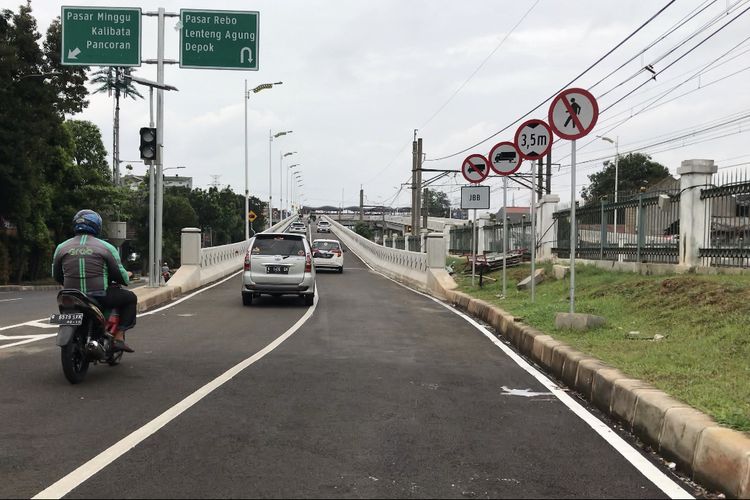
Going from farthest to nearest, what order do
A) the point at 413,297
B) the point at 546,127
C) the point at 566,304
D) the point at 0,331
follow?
the point at 413,297, the point at 546,127, the point at 566,304, the point at 0,331

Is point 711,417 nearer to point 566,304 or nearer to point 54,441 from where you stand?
point 54,441

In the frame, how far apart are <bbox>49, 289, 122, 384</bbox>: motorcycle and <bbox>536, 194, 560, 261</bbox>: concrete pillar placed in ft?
51.2

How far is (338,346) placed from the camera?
9469mm

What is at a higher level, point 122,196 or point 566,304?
point 122,196

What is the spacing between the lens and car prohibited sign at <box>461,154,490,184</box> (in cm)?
1641

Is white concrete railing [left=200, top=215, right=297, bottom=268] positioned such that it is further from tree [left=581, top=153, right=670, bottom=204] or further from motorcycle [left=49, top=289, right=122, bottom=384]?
tree [left=581, top=153, right=670, bottom=204]

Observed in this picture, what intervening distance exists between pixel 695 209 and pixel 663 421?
29.3 feet

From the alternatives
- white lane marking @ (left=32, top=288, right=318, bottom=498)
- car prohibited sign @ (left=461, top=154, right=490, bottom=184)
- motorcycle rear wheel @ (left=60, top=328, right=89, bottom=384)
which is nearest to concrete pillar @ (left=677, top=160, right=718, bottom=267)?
car prohibited sign @ (left=461, top=154, right=490, bottom=184)

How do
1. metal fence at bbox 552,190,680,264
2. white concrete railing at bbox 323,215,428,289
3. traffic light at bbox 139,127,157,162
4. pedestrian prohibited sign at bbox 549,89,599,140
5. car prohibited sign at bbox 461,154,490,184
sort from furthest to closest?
1. white concrete railing at bbox 323,215,428,289
2. car prohibited sign at bbox 461,154,490,184
3. traffic light at bbox 139,127,157,162
4. metal fence at bbox 552,190,680,264
5. pedestrian prohibited sign at bbox 549,89,599,140

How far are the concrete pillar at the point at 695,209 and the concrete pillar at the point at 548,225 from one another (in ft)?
25.3

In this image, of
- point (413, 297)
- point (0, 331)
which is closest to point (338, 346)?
point (0, 331)

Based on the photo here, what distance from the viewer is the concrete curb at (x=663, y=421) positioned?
3.96 m

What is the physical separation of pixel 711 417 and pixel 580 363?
2.24 m

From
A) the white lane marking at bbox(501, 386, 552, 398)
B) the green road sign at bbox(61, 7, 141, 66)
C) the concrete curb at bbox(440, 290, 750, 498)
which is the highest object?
the green road sign at bbox(61, 7, 141, 66)
